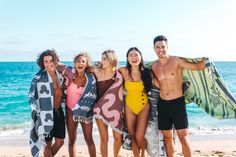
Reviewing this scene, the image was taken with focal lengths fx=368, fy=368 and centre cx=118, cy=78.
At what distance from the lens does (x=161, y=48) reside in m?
6.11

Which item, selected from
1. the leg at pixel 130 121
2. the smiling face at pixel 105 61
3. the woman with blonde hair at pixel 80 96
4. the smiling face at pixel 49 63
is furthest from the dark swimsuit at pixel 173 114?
the smiling face at pixel 49 63

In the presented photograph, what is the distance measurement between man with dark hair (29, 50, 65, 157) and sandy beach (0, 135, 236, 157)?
Answer: 2.00 metres

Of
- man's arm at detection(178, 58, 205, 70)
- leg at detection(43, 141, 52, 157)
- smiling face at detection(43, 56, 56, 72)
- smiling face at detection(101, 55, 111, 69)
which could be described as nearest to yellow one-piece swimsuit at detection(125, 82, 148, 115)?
smiling face at detection(101, 55, 111, 69)

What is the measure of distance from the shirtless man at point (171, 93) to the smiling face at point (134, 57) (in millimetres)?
314

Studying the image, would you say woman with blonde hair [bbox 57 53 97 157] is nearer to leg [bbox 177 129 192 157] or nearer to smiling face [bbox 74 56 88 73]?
smiling face [bbox 74 56 88 73]

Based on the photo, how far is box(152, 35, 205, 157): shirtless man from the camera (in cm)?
613

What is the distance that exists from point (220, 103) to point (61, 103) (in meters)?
2.84

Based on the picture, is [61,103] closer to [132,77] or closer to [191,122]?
[132,77]

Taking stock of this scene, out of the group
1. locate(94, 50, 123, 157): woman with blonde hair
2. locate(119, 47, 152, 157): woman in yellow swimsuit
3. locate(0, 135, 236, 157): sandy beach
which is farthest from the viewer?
locate(0, 135, 236, 157): sandy beach

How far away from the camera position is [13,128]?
14727mm

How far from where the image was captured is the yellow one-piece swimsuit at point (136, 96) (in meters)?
6.27

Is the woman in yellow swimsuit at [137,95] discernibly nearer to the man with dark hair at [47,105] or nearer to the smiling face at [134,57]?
the smiling face at [134,57]

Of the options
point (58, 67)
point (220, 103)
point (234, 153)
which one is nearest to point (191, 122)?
point (234, 153)

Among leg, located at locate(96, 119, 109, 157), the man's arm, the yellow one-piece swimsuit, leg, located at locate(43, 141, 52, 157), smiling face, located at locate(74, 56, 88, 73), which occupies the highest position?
smiling face, located at locate(74, 56, 88, 73)
